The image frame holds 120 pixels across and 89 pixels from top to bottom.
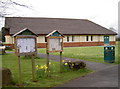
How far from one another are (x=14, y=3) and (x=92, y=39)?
109 ft

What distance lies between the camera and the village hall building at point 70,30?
37531 millimetres

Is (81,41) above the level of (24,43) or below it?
above

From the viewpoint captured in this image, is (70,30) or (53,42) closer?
(53,42)

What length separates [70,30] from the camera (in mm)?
40406

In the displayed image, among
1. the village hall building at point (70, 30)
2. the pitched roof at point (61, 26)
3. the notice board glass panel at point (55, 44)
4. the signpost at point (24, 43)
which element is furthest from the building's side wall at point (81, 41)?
the signpost at point (24, 43)

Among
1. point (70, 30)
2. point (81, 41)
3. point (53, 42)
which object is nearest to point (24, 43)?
point (53, 42)

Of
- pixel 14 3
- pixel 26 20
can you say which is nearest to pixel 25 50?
pixel 14 3

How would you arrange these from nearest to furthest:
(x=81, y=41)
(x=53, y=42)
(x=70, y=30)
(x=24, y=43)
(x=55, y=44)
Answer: (x=24, y=43)
(x=53, y=42)
(x=55, y=44)
(x=70, y=30)
(x=81, y=41)

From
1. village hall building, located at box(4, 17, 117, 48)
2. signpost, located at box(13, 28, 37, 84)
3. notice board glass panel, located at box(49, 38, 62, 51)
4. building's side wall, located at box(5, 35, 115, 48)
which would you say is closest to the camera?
signpost, located at box(13, 28, 37, 84)

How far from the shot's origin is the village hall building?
123 ft

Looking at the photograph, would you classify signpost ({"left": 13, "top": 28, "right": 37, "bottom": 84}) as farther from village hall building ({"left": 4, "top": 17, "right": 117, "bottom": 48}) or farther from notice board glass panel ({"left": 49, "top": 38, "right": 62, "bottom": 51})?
village hall building ({"left": 4, "top": 17, "right": 117, "bottom": 48})

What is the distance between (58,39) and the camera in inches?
385

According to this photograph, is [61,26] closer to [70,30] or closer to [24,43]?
[70,30]

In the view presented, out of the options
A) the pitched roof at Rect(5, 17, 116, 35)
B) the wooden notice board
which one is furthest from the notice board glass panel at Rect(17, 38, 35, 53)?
the pitched roof at Rect(5, 17, 116, 35)
